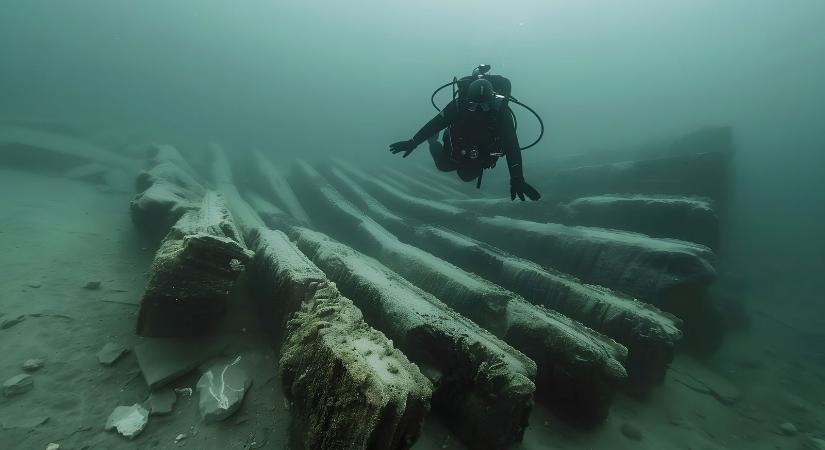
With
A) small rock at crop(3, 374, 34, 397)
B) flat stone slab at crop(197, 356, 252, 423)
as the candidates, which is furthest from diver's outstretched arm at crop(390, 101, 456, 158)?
small rock at crop(3, 374, 34, 397)

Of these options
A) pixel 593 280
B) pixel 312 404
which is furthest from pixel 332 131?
pixel 312 404

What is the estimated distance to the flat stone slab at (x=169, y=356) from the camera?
3.35m

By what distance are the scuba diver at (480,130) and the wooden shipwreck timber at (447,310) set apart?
5.99 ft

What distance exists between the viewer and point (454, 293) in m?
5.22

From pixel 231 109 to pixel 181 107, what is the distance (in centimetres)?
578

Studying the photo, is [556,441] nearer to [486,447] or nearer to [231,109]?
[486,447]

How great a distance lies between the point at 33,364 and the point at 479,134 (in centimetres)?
548

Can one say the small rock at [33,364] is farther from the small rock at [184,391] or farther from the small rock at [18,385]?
the small rock at [184,391]

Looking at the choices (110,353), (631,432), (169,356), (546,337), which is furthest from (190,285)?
(631,432)

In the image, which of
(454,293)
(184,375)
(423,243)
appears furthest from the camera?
(423,243)

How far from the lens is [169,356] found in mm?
3600

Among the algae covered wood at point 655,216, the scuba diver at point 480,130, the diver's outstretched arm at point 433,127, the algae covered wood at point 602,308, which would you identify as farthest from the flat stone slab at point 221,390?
the algae covered wood at point 655,216

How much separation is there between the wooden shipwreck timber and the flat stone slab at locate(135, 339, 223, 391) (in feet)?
0.54

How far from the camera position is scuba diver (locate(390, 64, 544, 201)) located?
3.96 m
